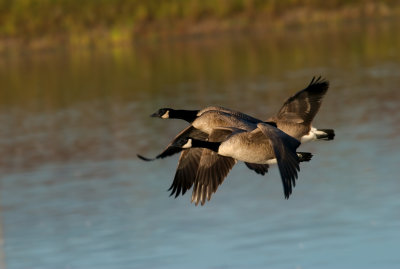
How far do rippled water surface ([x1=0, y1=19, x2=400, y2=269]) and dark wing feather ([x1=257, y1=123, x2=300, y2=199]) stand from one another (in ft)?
17.5

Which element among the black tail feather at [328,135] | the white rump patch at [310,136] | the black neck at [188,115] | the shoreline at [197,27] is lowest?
the black tail feather at [328,135]

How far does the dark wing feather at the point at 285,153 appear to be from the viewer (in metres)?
8.69

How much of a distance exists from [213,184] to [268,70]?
26.8m

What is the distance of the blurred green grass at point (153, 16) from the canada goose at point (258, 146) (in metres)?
39.1

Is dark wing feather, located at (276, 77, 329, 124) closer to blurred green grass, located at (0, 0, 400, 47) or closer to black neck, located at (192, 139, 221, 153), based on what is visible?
black neck, located at (192, 139, 221, 153)

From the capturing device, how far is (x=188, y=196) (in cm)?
1903

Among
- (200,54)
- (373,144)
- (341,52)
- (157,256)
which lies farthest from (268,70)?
(157,256)

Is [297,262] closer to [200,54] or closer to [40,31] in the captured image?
[200,54]

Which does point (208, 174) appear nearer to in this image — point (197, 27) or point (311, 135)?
point (311, 135)

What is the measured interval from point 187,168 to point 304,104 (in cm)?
164

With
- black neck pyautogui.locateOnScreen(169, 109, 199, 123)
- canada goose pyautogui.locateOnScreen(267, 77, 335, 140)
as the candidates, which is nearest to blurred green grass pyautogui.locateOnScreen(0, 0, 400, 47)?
black neck pyautogui.locateOnScreen(169, 109, 199, 123)

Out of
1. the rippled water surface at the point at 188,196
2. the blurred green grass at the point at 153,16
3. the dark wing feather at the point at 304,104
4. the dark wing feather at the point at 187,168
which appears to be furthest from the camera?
the blurred green grass at the point at 153,16

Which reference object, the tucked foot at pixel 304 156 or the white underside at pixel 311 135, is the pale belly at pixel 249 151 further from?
the white underside at pixel 311 135

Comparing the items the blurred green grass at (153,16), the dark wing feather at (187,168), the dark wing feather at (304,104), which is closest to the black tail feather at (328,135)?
the dark wing feather at (304,104)
